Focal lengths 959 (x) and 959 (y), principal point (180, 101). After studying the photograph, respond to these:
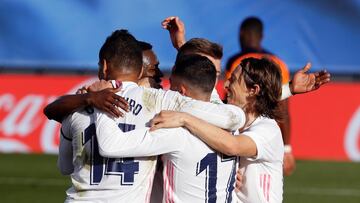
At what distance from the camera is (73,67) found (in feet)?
53.7

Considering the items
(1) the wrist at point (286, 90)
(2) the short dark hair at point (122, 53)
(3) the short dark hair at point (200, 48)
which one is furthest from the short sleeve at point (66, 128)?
(1) the wrist at point (286, 90)

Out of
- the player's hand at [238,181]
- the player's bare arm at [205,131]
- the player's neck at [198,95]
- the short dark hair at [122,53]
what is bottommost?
the player's hand at [238,181]

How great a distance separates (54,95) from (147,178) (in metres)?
10.1

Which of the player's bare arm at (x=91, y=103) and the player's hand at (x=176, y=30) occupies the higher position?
the player's hand at (x=176, y=30)

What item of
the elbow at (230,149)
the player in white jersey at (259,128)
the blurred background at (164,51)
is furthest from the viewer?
the blurred background at (164,51)

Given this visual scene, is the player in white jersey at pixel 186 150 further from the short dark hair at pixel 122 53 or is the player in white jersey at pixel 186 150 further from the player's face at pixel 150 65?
the player's face at pixel 150 65

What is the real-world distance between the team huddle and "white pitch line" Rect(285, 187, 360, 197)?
701 cm

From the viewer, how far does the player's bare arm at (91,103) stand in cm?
521

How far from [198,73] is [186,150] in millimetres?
430

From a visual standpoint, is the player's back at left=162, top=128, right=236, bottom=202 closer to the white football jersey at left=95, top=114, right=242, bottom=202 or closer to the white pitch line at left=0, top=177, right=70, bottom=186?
the white football jersey at left=95, top=114, right=242, bottom=202

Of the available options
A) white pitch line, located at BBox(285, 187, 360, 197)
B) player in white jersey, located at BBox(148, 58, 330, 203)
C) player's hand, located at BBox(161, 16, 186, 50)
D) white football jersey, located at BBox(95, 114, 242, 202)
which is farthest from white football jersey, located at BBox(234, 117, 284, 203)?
white pitch line, located at BBox(285, 187, 360, 197)

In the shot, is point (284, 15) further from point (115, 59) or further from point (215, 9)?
point (115, 59)

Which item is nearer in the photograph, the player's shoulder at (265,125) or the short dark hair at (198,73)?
the short dark hair at (198,73)

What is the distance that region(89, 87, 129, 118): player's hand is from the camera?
17.1 feet
